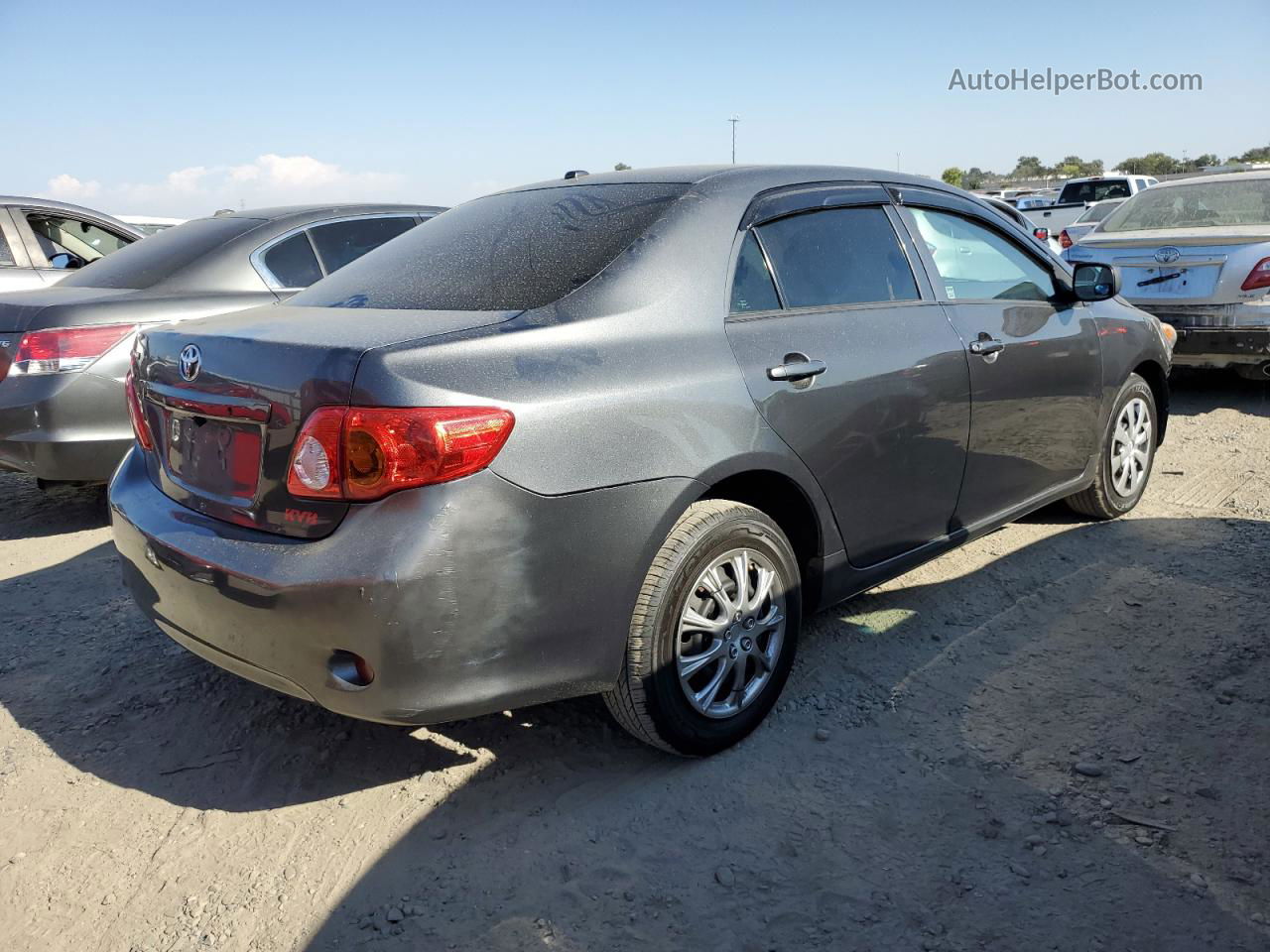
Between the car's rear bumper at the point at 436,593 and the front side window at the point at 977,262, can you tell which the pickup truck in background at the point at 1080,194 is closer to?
the front side window at the point at 977,262

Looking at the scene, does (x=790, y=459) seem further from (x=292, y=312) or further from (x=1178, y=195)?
(x=1178, y=195)

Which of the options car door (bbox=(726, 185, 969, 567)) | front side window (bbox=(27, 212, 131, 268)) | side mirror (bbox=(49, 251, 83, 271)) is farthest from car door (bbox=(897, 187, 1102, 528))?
side mirror (bbox=(49, 251, 83, 271))

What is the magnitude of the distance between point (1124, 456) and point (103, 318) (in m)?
4.81

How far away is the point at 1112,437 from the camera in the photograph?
15.2ft

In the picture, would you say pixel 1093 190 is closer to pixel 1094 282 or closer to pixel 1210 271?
pixel 1210 271

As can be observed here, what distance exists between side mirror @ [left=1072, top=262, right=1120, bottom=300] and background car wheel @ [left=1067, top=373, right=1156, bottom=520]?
1.95ft

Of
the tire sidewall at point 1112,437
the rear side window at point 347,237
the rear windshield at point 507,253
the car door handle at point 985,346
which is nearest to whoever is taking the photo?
the rear windshield at point 507,253

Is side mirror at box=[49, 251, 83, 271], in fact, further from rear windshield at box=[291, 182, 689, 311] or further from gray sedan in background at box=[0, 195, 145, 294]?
rear windshield at box=[291, 182, 689, 311]

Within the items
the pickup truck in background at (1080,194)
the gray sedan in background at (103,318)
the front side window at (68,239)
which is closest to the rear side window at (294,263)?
the gray sedan in background at (103,318)

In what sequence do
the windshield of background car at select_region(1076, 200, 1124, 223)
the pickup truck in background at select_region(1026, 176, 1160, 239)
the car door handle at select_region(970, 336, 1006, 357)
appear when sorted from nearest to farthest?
the car door handle at select_region(970, 336, 1006, 357) → the windshield of background car at select_region(1076, 200, 1124, 223) → the pickup truck in background at select_region(1026, 176, 1160, 239)

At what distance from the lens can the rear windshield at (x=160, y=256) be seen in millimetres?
5207

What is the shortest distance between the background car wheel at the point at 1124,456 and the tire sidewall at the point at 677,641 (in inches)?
89.1

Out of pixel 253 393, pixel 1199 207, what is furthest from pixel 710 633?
pixel 1199 207

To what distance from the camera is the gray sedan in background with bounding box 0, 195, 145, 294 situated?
7543mm
